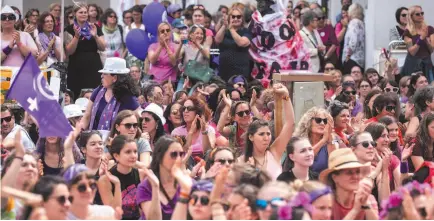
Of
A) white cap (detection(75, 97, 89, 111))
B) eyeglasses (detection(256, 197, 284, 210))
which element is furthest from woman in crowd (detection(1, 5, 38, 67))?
eyeglasses (detection(256, 197, 284, 210))

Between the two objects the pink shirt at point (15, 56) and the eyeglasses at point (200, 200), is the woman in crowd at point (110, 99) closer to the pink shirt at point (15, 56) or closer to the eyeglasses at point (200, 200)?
the pink shirt at point (15, 56)

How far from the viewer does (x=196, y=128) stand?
48.0ft

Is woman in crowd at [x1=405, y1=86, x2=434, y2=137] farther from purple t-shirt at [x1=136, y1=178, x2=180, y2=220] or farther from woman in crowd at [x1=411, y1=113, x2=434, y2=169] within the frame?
purple t-shirt at [x1=136, y1=178, x2=180, y2=220]

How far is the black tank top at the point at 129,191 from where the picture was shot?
473 inches

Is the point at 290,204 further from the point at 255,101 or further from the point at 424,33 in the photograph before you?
the point at 424,33

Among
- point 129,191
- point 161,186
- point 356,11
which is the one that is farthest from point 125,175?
point 356,11

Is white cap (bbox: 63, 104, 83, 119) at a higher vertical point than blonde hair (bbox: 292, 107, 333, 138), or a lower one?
lower

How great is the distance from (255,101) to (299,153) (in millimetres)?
4498

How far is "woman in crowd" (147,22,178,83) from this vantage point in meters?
18.9

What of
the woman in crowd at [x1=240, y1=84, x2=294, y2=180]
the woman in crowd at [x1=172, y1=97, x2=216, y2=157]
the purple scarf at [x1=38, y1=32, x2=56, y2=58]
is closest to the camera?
the woman in crowd at [x1=240, y1=84, x2=294, y2=180]

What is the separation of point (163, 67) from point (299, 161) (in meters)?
7.54

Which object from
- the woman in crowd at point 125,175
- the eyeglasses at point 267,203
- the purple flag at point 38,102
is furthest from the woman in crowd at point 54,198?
the purple flag at point 38,102

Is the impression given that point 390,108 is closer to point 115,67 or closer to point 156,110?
point 156,110

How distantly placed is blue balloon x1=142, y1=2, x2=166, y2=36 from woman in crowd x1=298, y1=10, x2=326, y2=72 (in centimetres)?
204
